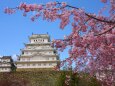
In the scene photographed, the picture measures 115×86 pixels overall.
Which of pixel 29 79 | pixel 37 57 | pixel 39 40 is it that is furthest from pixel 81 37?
pixel 39 40

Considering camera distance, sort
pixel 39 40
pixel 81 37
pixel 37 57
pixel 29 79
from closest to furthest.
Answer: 1. pixel 81 37
2. pixel 29 79
3. pixel 37 57
4. pixel 39 40

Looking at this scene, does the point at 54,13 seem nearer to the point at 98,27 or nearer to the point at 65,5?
the point at 65,5

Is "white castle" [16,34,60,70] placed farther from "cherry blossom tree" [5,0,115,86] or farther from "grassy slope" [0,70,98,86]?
"cherry blossom tree" [5,0,115,86]

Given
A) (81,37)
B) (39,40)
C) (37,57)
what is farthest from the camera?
(39,40)

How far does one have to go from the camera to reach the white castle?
61.4 metres

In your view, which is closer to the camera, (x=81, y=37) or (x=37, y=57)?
(x=81, y=37)

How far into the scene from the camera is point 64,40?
24.4 feet

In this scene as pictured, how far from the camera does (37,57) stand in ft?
206

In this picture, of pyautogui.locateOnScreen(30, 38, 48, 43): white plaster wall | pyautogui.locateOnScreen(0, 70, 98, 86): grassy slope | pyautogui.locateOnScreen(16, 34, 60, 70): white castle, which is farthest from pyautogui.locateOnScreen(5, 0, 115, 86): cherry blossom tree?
pyautogui.locateOnScreen(30, 38, 48, 43): white plaster wall

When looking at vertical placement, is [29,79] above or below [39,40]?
below

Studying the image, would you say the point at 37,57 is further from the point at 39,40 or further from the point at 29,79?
the point at 29,79

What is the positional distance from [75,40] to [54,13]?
30.7 inches

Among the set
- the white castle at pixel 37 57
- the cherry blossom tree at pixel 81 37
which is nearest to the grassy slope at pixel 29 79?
the cherry blossom tree at pixel 81 37

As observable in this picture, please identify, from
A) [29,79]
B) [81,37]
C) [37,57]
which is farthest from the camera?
[37,57]
